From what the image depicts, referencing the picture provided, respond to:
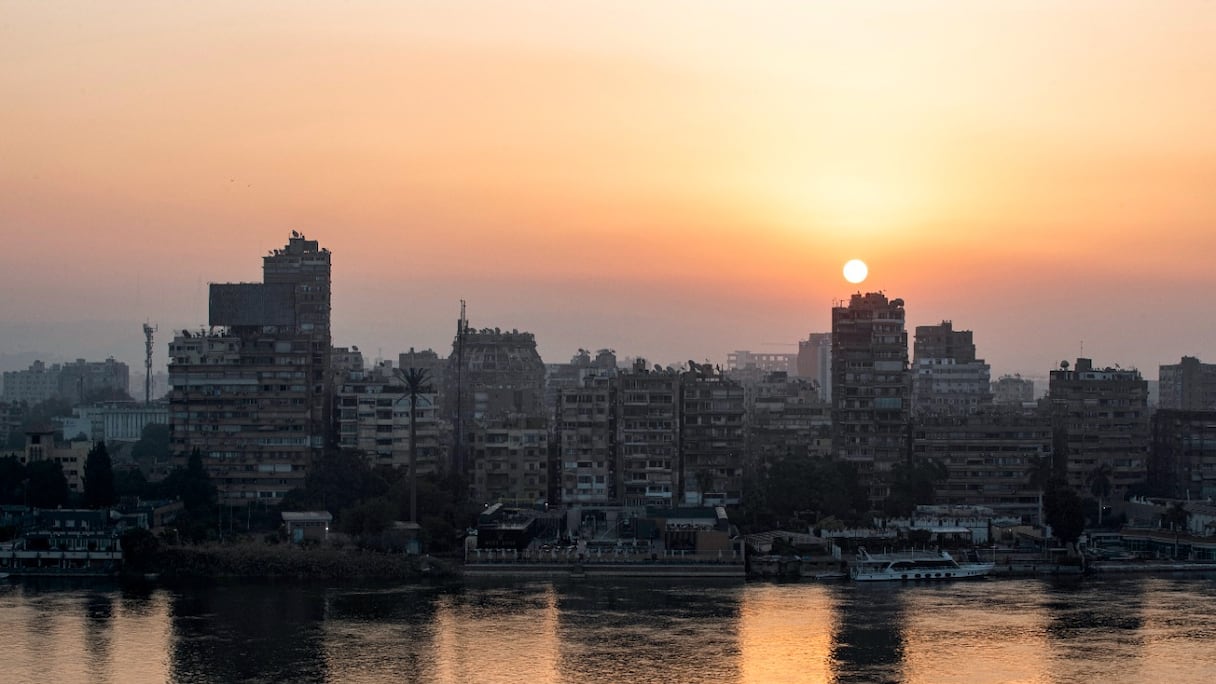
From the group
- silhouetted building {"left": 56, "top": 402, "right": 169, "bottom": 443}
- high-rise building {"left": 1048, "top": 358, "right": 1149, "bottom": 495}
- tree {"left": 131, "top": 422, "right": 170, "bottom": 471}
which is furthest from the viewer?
silhouetted building {"left": 56, "top": 402, "right": 169, "bottom": 443}

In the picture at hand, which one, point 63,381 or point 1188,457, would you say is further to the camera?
point 63,381

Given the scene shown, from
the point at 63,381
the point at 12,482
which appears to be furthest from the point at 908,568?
the point at 63,381

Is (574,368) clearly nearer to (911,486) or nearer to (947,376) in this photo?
(947,376)

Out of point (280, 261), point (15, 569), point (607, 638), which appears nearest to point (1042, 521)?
point (607, 638)

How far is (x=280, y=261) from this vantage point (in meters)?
64.6

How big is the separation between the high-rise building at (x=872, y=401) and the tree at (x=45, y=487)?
22834mm

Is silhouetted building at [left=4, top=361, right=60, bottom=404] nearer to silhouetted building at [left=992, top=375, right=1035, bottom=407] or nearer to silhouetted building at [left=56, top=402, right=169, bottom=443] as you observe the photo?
Result: silhouetted building at [left=56, top=402, right=169, bottom=443]

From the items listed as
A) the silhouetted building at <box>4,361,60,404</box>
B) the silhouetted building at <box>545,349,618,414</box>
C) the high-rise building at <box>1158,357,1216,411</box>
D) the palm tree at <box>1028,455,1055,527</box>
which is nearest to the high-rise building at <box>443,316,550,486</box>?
the silhouetted building at <box>545,349,618,414</box>

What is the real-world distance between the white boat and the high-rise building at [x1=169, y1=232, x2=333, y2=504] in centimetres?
1769

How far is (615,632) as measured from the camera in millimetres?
31688

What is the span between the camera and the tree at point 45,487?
44.6m

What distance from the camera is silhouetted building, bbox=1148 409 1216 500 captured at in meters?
51.9

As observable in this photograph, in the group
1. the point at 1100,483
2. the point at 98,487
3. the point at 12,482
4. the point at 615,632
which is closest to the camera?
the point at 615,632

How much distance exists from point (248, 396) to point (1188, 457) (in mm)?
29673
